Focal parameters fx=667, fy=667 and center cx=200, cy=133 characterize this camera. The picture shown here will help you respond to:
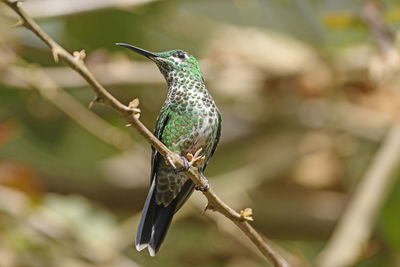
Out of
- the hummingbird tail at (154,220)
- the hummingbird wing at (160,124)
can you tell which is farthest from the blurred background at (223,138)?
the hummingbird wing at (160,124)

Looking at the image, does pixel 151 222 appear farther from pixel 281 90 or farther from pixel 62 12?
pixel 281 90

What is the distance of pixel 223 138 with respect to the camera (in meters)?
3.95

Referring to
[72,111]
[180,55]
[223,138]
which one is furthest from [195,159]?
[223,138]

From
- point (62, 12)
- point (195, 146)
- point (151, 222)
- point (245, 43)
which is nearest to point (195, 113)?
point (195, 146)

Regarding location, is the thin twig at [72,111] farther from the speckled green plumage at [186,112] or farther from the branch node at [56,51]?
the branch node at [56,51]

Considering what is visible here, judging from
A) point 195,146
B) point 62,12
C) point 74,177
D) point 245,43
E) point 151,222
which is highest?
point 245,43

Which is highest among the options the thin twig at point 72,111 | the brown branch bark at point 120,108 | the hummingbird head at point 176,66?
the thin twig at point 72,111

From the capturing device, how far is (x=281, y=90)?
3.85 metres

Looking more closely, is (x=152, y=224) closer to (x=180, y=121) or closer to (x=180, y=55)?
(x=180, y=121)

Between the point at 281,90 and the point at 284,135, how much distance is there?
28 centimetres

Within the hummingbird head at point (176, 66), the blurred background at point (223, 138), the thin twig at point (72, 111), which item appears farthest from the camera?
the blurred background at point (223, 138)

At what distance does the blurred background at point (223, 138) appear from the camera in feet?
10.7

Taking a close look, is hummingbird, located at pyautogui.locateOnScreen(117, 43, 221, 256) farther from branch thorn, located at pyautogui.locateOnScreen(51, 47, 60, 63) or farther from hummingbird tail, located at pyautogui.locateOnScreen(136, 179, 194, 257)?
branch thorn, located at pyautogui.locateOnScreen(51, 47, 60, 63)

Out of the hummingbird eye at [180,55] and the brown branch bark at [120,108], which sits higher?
the hummingbird eye at [180,55]
